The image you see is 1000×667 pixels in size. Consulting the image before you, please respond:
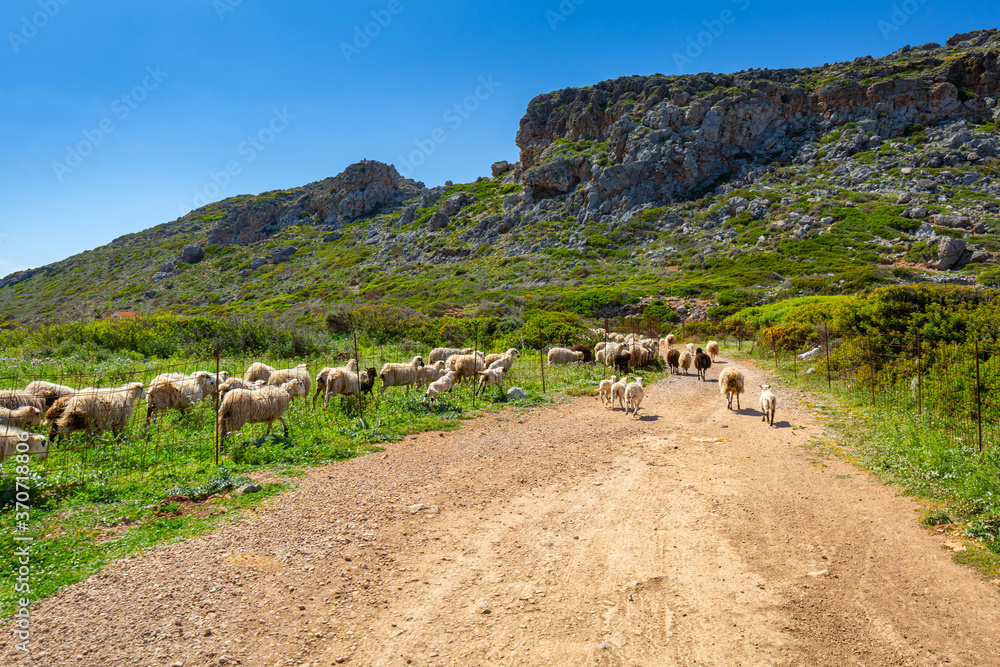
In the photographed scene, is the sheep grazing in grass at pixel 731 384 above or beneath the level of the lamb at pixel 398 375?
beneath

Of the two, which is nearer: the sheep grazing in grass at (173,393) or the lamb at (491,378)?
the sheep grazing in grass at (173,393)

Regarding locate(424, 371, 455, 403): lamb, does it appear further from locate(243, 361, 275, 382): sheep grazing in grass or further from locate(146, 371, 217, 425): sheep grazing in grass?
locate(146, 371, 217, 425): sheep grazing in grass

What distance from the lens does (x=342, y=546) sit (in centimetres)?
569

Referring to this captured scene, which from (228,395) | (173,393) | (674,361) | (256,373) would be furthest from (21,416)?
(674,361)

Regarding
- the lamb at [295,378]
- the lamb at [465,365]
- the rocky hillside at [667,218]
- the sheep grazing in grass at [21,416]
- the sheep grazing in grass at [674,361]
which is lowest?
the sheep grazing in grass at [674,361]

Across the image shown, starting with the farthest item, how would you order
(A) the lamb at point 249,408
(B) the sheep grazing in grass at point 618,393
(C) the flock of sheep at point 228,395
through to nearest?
(B) the sheep grazing in grass at point 618,393 → (A) the lamb at point 249,408 → (C) the flock of sheep at point 228,395

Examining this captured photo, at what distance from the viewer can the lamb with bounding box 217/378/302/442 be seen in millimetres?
9094

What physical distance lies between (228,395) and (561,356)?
15386 millimetres

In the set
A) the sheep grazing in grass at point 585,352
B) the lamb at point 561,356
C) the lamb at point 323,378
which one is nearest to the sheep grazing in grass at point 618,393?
the lamb at point 323,378

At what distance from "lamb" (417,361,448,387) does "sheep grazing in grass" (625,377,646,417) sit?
5811mm

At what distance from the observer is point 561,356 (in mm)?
22234

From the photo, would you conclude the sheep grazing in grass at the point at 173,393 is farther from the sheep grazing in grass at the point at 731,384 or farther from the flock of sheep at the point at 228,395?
the sheep grazing in grass at the point at 731,384

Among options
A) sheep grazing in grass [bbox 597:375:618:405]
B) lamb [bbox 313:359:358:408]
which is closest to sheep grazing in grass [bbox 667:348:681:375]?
sheep grazing in grass [bbox 597:375:618:405]

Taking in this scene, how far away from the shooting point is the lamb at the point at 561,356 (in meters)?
22.2
